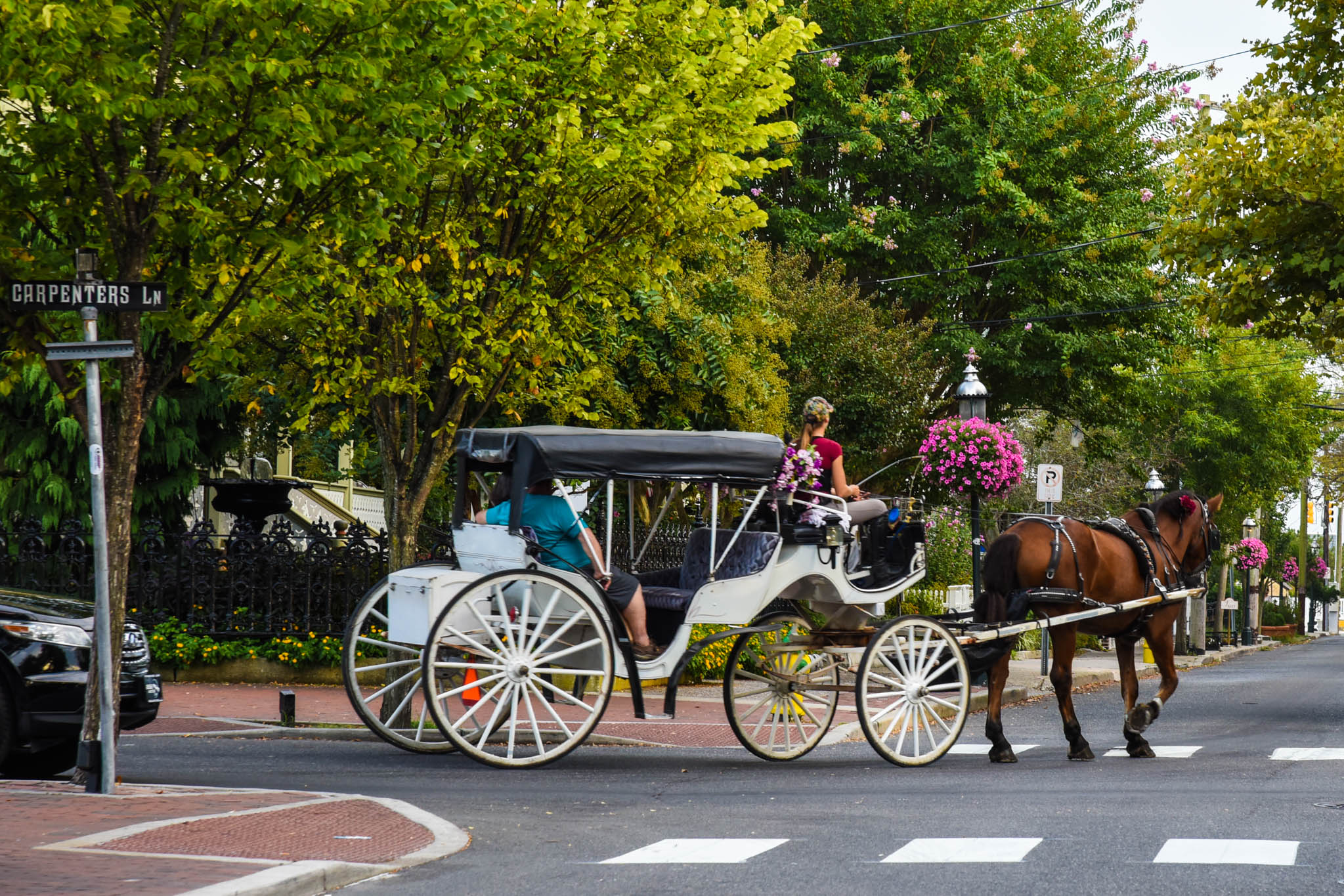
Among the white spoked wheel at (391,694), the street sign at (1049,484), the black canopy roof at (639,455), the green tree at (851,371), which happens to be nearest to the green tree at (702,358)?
the green tree at (851,371)

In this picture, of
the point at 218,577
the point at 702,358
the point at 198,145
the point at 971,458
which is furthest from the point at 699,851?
the point at 702,358

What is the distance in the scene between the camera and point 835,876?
23.9 ft

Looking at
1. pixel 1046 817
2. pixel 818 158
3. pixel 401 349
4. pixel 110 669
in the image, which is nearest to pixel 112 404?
pixel 110 669

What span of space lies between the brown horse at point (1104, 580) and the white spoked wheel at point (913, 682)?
2.08ft

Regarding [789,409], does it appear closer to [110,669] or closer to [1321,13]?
[1321,13]

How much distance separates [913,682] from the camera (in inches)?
478

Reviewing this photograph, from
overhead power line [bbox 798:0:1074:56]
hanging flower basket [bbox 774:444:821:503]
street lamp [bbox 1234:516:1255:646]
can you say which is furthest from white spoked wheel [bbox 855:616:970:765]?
street lamp [bbox 1234:516:1255:646]

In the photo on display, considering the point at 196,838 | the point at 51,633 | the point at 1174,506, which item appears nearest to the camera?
the point at 196,838

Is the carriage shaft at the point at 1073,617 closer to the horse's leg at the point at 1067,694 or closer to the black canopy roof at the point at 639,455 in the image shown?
the horse's leg at the point at 1067,694

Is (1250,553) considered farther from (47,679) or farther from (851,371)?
(47,679)

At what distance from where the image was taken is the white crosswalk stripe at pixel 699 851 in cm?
777

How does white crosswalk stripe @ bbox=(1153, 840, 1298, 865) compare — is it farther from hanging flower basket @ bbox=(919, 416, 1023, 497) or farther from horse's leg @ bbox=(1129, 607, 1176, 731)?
hanging flower basket @ bbox=(919, 416, 1023, 497)

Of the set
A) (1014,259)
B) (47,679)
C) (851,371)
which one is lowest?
(47,679)

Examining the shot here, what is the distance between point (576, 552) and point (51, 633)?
12.2 feet
